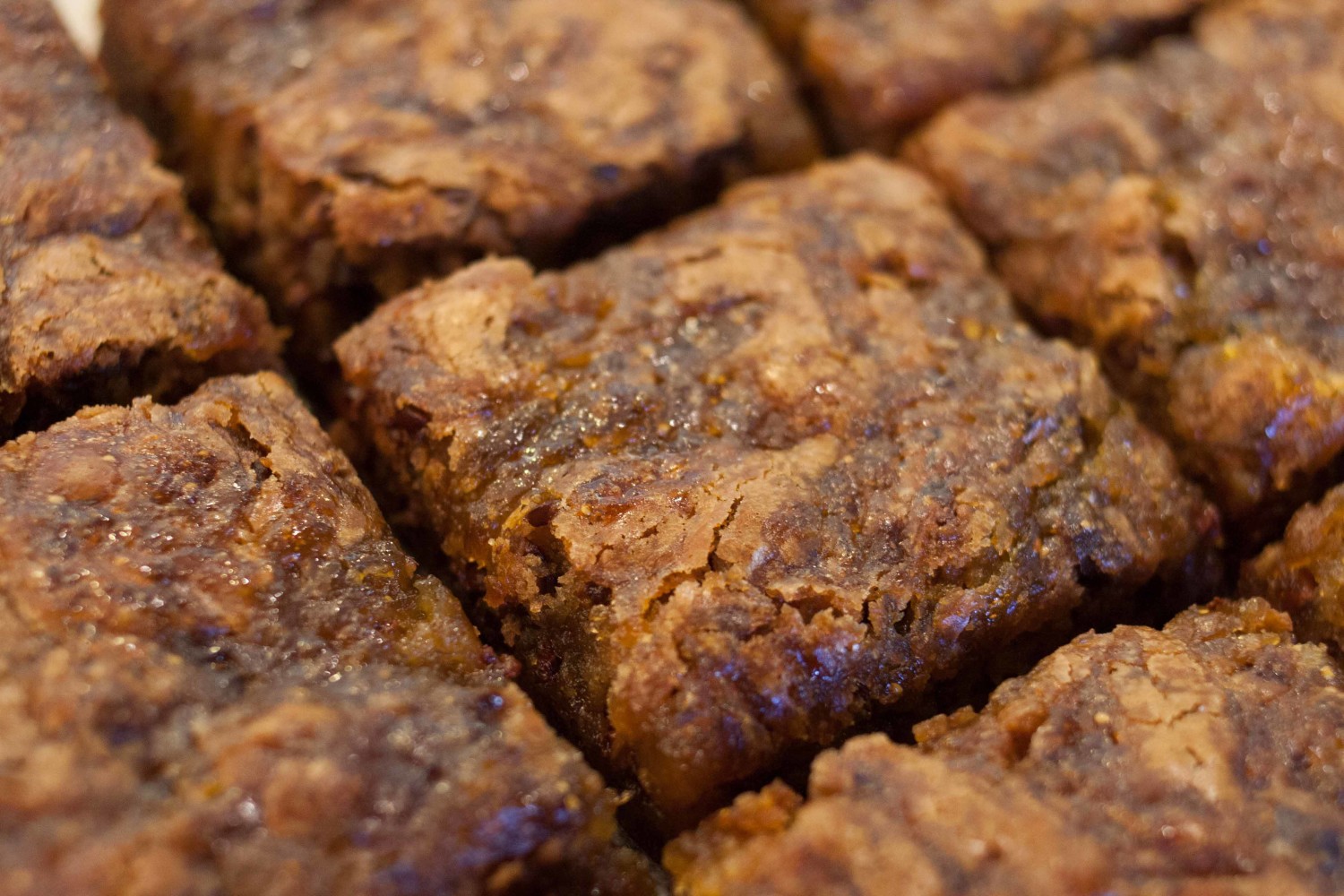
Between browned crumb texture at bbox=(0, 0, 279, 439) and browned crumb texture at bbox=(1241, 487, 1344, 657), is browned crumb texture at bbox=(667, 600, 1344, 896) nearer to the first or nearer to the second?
browned crumb texture at bbox=(1241, 487, 1344, 657)

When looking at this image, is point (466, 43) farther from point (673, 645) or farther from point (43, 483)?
point (673, 645)

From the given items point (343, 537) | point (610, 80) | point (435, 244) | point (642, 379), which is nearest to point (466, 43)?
point (610, 80)

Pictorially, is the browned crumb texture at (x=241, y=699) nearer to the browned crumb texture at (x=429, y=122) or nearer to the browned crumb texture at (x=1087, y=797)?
the browned crumb texture at (x=1087, y=797)

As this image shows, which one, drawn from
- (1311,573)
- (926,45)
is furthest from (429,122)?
(1311,573)

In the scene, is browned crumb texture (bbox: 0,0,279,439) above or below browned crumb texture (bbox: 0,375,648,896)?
above

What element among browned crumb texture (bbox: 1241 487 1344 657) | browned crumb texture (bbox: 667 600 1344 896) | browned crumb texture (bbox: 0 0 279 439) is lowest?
browned crumb texture (bbox: 1241 487 1344 657)

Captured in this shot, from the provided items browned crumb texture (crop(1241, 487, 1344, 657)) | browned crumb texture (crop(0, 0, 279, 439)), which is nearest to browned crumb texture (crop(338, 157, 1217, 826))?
browned crumb texture (crop(1241, 487, 1344, 657))

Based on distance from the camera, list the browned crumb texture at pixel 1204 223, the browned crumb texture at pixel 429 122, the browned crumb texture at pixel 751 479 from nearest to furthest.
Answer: the browned crumb texture at pixel 751 479 → the browned crumb texture at pixel 1204 223 → the browned crumb texture at pixel 429 122

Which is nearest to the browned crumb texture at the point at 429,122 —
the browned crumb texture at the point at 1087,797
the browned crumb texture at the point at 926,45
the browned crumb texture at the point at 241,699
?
the browned crumb texture at the point at 926,45
